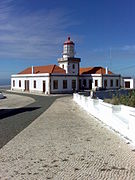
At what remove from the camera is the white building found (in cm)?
3694

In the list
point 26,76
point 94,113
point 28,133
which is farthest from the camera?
point 26,76

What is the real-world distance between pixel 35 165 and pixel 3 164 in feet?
2.22

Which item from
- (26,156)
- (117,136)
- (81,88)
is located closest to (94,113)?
(117,136)

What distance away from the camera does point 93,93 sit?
93.2 ft

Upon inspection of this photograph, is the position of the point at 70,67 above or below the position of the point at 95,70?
above

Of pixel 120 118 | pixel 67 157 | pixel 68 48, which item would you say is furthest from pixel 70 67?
pixel 67 157

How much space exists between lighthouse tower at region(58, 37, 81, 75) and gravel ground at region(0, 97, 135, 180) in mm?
33072

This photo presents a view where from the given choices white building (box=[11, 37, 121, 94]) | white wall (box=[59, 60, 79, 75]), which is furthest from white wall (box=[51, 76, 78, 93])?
white wall (box=[59, 60, 79, 75])

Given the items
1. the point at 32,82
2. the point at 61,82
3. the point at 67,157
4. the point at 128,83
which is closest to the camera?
the point at 67,157

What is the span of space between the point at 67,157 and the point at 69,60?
36.1 meters

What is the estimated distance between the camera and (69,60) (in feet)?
135

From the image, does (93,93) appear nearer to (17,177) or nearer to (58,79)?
(58,79)

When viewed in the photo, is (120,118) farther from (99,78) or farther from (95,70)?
(95,70)

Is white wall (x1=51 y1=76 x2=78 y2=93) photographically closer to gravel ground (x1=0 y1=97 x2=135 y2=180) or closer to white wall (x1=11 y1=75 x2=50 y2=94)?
white wall (x1=11 y1=75 x2=50 y2=94)
